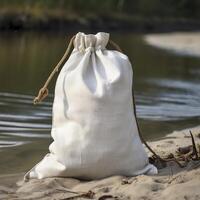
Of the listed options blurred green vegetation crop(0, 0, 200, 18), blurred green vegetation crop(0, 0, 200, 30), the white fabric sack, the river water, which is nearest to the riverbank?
blurred green vegetation crop(0, 0, 200, 30)

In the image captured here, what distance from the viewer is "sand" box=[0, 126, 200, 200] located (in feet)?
14.7

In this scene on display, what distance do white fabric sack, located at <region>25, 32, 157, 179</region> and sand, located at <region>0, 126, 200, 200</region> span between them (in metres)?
0.13

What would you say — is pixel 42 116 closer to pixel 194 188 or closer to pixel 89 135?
pixel 89 135

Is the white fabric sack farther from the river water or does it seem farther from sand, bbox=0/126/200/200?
the river water

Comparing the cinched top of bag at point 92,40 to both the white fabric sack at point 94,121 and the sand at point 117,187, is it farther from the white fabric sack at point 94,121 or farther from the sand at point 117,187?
the sand at point 117,187

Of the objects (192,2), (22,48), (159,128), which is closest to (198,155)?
(159,128)

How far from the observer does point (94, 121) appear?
194 inches

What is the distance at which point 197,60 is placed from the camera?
845 inches

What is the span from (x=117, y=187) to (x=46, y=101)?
559 centimetres

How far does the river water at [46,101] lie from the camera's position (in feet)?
22.8

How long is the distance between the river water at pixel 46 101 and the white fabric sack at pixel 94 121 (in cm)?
96

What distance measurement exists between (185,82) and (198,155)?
8.80 m

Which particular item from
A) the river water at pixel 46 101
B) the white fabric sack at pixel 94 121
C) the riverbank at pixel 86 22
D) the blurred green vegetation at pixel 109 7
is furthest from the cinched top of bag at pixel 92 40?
the blurred green vegetation at pixel 109 7

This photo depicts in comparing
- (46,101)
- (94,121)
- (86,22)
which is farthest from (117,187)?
(86,22)
